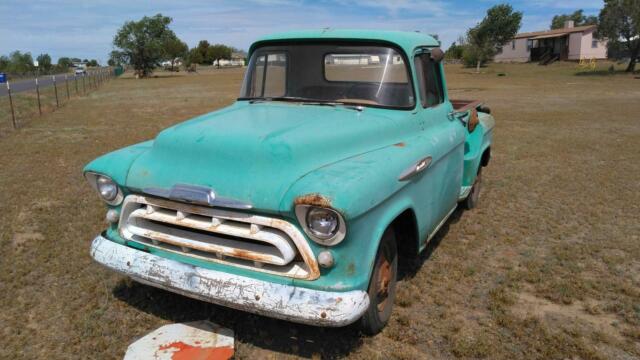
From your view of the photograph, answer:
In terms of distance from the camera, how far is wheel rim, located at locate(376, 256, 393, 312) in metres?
2.87

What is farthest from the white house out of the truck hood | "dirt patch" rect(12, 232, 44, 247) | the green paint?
the truck hood

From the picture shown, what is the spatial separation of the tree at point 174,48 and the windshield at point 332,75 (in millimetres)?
59005

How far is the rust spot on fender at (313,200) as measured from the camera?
7.32 ft

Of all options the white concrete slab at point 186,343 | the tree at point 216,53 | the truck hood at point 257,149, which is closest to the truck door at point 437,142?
the truck hood at point 257,149

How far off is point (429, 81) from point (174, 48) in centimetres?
6613

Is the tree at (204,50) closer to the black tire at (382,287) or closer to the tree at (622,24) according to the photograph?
the tree at (622,24)

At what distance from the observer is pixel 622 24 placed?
102 feet

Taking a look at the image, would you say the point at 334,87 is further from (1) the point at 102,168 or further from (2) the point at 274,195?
(1) the point at 102,168

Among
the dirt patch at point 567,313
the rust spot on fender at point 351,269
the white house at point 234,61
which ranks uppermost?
the white house at point 234,61

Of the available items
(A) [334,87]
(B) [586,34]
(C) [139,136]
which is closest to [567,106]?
(C) [139,136]

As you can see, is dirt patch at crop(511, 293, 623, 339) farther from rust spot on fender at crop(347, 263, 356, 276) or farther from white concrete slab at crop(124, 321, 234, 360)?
white concrete slab at crop(124, 321, 234, 360)

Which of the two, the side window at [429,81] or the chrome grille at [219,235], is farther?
the side window at [429,81]

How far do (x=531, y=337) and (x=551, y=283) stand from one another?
2.84 ft

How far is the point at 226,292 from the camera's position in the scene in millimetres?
2467
